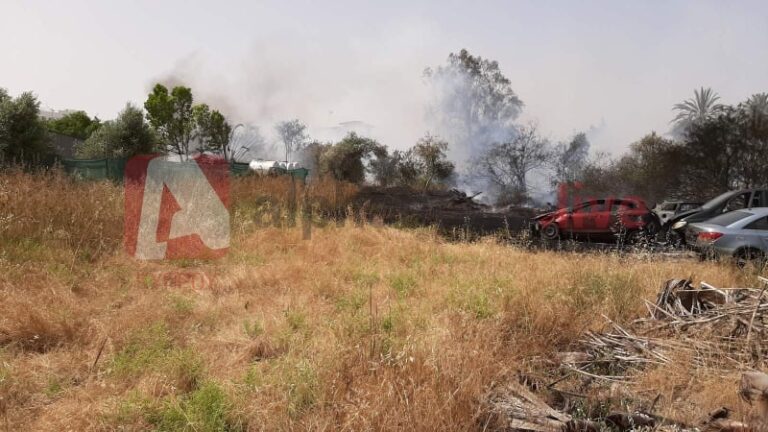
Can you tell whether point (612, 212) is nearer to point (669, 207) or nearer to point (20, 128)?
point (669, 207)

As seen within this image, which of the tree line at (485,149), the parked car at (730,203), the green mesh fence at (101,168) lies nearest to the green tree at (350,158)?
the tree line at (485,149)

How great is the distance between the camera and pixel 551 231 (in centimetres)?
1246

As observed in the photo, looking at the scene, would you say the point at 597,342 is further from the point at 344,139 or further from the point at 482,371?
the point at 344,139

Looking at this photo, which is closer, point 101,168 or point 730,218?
point 730,218

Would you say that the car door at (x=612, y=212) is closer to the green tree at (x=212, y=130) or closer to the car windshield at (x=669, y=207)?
the car windshield at (x=669, y=207)

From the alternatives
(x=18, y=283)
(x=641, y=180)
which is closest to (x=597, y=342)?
(x=18, y=283)

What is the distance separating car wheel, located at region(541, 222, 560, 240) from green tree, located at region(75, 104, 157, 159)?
17081 mm

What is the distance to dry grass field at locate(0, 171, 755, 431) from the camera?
249 centimetres

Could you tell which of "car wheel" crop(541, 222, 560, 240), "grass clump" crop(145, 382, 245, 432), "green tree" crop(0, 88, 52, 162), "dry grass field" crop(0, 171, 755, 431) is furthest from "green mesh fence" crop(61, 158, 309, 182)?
"grass clump" crop(145, 382, 245, 432)

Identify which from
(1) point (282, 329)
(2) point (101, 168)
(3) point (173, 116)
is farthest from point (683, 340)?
(3) point (173, 116)

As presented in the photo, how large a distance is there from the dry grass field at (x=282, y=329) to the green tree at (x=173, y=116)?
90.0ft

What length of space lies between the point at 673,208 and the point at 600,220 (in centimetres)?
361

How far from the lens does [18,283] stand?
4.46 meters

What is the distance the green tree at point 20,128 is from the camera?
14.6 metres
